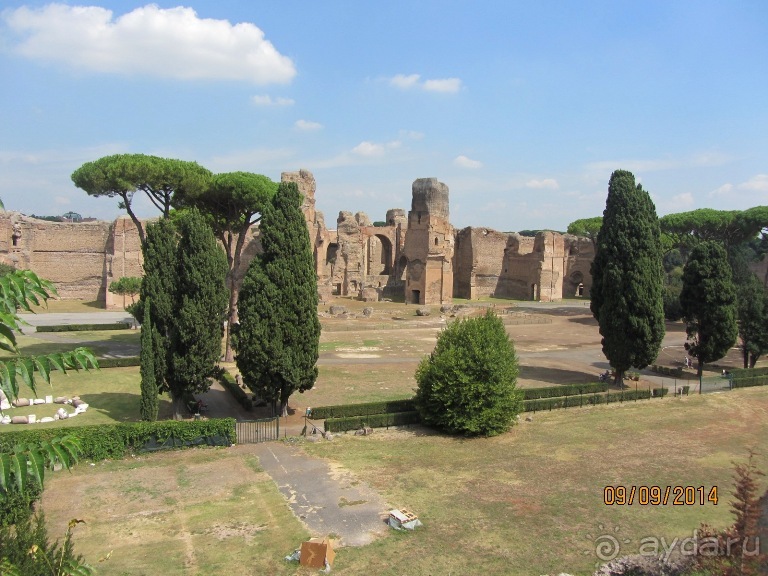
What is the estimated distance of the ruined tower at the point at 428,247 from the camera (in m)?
53.4

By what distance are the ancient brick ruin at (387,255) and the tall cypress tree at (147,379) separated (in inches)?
1105

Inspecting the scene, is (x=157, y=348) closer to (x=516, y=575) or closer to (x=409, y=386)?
(x=409, y=386)

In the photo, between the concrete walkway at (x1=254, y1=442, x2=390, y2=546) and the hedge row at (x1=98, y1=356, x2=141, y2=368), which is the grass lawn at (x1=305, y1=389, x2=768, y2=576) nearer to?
the concrete walkway at (x1=254, y1=442, x2=390, y2=546)

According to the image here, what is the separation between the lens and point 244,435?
17094 millimetres

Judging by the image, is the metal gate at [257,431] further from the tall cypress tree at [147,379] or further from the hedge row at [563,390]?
the hedge row at [563,390]

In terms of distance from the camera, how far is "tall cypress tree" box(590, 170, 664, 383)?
77.4ft

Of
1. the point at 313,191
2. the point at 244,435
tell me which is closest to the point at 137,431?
the point at 244,435

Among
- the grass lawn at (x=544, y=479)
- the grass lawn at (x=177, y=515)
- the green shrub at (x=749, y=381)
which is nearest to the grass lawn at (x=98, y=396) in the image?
the grass lawn at (x=177, y=515)

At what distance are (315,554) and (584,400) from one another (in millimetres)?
14872

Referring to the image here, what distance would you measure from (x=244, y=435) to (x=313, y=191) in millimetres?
32403

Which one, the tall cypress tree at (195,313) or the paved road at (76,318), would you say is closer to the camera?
the tall cypress tree at (195,313)

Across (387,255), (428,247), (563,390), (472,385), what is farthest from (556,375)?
(387,255)

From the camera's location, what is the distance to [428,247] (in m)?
53.4
